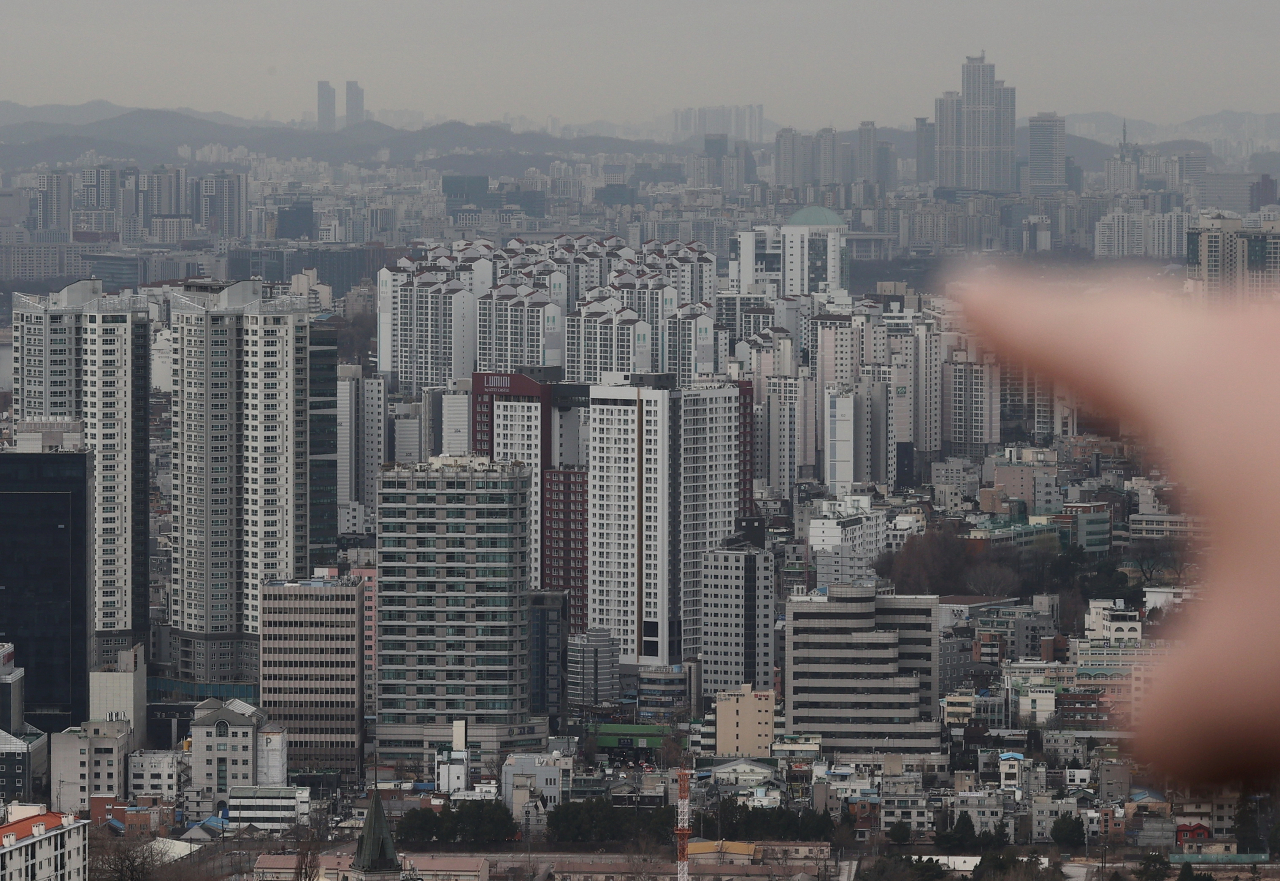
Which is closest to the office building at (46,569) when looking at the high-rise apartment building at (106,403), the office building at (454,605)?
the high-rise apartment building at (106,403)

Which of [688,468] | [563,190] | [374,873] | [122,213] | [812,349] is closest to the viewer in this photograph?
[374,873]

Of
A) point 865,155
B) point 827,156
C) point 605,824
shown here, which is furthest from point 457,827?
point 827,156

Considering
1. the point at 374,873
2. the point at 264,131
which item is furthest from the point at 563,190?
the point at 374,873

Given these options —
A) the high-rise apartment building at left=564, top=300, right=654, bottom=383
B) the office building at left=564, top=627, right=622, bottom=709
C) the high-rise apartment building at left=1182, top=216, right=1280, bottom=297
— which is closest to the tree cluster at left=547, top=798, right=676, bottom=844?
the office building at left=564, top=627, right=622, bottom=709

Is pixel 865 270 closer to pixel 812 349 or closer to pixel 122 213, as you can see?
pixel 812 349

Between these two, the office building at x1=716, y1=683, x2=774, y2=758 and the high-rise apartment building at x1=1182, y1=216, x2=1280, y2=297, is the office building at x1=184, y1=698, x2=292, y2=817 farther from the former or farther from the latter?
the high-rise apartment building at x1=1182, y1=216, x2=1280, y2=297

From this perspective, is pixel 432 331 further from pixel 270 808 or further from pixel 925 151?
pixel 270 808
